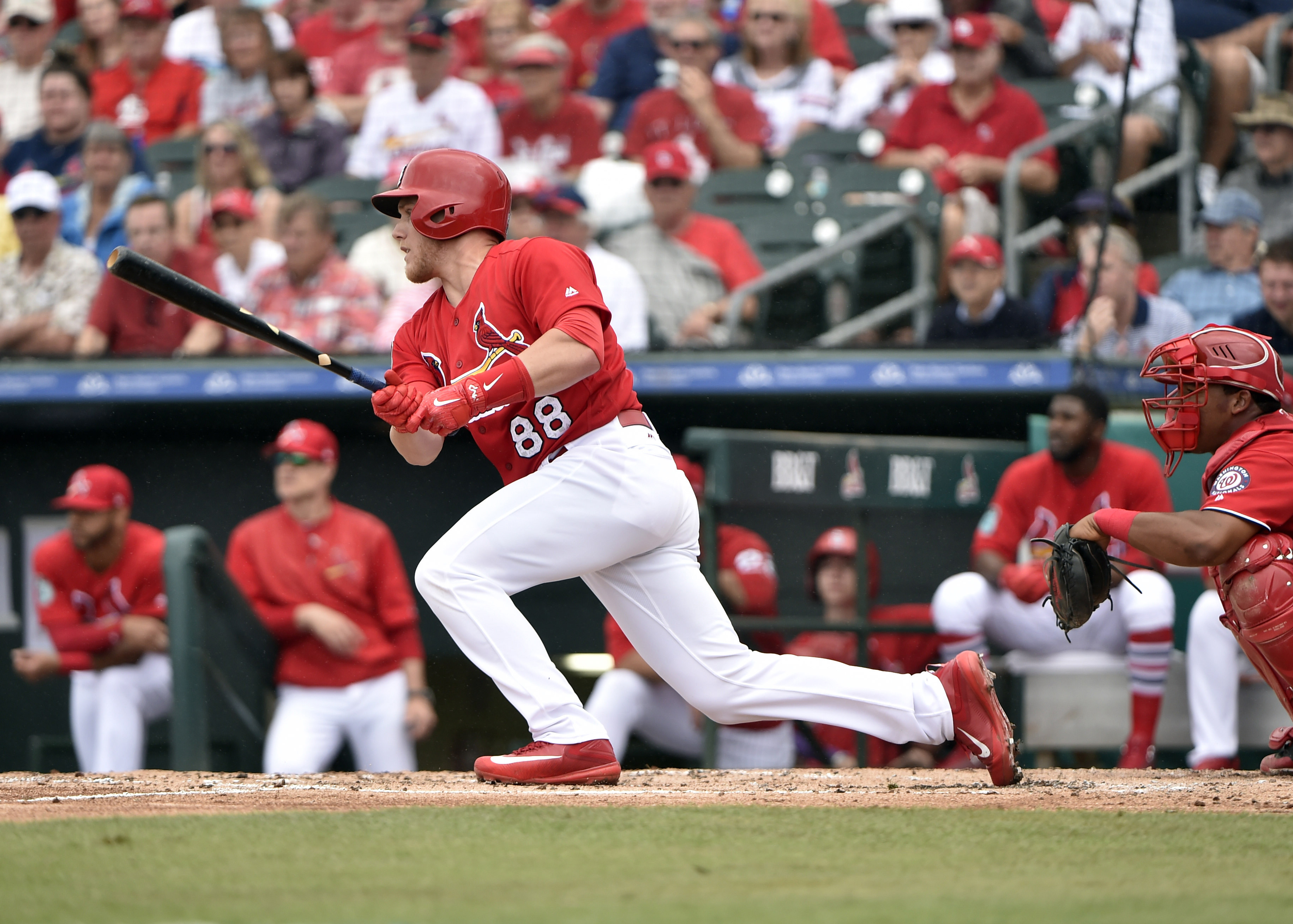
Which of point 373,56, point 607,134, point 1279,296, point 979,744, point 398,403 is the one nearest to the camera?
point 398,403

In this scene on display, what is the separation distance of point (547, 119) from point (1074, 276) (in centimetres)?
296

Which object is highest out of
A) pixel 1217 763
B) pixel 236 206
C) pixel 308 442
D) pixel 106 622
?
pixel 236 206

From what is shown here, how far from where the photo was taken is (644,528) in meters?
3.59

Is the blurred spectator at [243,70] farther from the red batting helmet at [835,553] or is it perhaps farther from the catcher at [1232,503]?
the catcher at [1232,503]

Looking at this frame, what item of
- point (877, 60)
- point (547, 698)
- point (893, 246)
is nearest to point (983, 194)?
point (893, 246)

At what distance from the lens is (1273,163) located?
7137mm

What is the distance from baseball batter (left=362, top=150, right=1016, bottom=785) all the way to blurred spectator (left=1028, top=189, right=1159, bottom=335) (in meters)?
3.40

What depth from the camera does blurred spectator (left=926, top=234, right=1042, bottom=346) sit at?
6.68 m

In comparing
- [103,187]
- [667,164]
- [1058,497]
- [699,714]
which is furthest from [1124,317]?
[103,187]

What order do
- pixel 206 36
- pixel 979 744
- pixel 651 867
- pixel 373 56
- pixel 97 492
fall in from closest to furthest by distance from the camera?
1. pixel 651 867
2. pixel 979 744
3. pixel 97 492
4. pixel 373 56
5. pixel 206 36

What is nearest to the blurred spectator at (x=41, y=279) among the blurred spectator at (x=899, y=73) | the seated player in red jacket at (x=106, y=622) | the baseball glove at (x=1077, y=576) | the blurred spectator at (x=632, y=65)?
the seated player in red jacket at (x=106, y=622)

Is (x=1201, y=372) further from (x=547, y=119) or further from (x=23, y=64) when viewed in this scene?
(x=23, y=64)

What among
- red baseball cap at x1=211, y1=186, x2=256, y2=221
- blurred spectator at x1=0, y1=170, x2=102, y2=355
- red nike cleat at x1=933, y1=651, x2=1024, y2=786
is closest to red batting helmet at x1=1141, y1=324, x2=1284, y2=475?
red nike cleat at x1=933, y1=651, x2=1024, y2=786

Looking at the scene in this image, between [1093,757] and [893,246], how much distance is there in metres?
2.36
